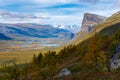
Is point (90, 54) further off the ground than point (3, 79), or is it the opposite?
point (90, 54)

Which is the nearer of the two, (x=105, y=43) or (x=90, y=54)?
(x=90, y=54)

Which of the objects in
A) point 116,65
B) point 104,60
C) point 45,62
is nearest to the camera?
point 116,65

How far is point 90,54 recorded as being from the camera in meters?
90.1

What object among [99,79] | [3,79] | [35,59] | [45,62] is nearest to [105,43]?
[45,62]

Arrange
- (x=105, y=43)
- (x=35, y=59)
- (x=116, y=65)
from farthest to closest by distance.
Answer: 1. (x=35, y=59)
2. (x=105, y=43)
3. (x=116, y=65)

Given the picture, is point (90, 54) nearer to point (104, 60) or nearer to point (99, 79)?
point (104, 60)

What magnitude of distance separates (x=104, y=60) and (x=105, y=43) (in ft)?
183

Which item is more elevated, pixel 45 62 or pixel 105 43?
pixel 105 43

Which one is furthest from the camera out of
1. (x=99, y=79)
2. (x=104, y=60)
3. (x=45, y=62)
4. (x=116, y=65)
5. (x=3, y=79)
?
(x=45, y=62)

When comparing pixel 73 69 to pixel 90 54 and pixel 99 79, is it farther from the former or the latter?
pixel 99 79

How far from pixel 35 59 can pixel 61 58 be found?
2676 cm

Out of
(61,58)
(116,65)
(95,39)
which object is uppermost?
(95,39)

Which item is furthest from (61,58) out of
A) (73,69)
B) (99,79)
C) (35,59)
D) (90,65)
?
(99,79)

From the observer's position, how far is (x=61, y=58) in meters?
185
